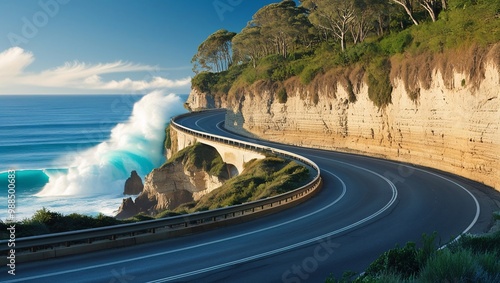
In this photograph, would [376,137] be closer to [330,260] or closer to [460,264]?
[330,260]

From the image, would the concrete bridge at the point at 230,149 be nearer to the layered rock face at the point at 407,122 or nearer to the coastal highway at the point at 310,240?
the layered rock face at the point at 407,122

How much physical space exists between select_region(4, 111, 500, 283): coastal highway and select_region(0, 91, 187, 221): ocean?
26.8 m

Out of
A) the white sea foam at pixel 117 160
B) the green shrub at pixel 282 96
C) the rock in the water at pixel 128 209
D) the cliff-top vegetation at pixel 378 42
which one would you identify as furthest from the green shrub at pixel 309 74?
the white sea foam at pixel 117 160

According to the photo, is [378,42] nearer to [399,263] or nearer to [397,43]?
[397,43]

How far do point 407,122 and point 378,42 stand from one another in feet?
35.2

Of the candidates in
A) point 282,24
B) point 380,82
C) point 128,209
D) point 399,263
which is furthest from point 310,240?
point 282,24

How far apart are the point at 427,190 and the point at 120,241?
17.8 metres

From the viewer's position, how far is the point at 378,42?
40031 millimetres

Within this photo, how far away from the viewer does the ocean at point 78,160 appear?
5697cm

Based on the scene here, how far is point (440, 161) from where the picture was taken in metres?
29.8

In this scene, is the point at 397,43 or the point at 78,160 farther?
the point at 78,160

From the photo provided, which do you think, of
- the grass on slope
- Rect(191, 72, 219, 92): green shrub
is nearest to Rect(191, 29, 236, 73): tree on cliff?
Rect(191, 72, 219, 92): green shrub

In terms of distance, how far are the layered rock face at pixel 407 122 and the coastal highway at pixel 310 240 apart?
276 centimetres

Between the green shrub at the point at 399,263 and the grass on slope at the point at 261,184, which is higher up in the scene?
the green shrub at the point at 399,263
